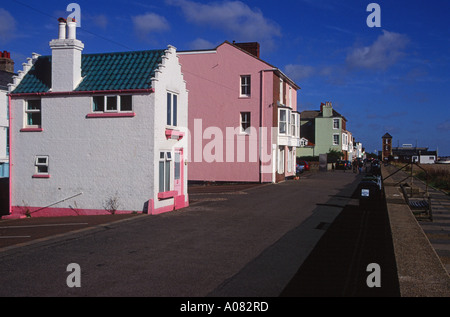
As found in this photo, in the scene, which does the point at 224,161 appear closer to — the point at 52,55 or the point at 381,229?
the point at 52,55

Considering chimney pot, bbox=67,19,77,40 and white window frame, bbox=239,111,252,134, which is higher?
chimney pot, bbox=67,19,77,40

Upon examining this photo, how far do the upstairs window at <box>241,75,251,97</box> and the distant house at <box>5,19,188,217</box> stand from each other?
52.6ft

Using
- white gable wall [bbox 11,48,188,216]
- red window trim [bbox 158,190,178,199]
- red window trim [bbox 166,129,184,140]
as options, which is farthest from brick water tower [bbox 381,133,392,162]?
red window trim [bbox 158,190,178,199]

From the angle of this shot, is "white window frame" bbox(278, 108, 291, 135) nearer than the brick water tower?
Yes

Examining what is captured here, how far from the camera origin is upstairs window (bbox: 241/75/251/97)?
3547 cm

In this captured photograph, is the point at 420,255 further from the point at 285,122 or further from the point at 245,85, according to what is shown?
the point at 285,122

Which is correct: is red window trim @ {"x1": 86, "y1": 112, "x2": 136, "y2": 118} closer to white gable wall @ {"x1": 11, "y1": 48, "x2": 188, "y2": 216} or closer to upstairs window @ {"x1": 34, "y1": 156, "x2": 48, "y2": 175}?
white gable wall @ {"x1": 11, "y1": 48, "x2": 188, "y2": 216}

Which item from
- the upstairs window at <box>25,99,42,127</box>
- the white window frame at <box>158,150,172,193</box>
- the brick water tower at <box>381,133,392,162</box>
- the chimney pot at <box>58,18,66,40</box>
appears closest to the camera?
the white window frame at <box>158,150,172,193</box>

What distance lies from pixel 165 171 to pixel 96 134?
311cm

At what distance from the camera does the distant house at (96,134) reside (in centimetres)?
1748

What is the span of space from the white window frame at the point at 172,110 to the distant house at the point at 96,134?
0.14 feet

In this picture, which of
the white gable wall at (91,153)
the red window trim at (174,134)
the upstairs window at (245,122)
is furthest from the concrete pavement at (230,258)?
the upstairs window at (245,122)

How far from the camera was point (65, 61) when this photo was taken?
61.2 ft
